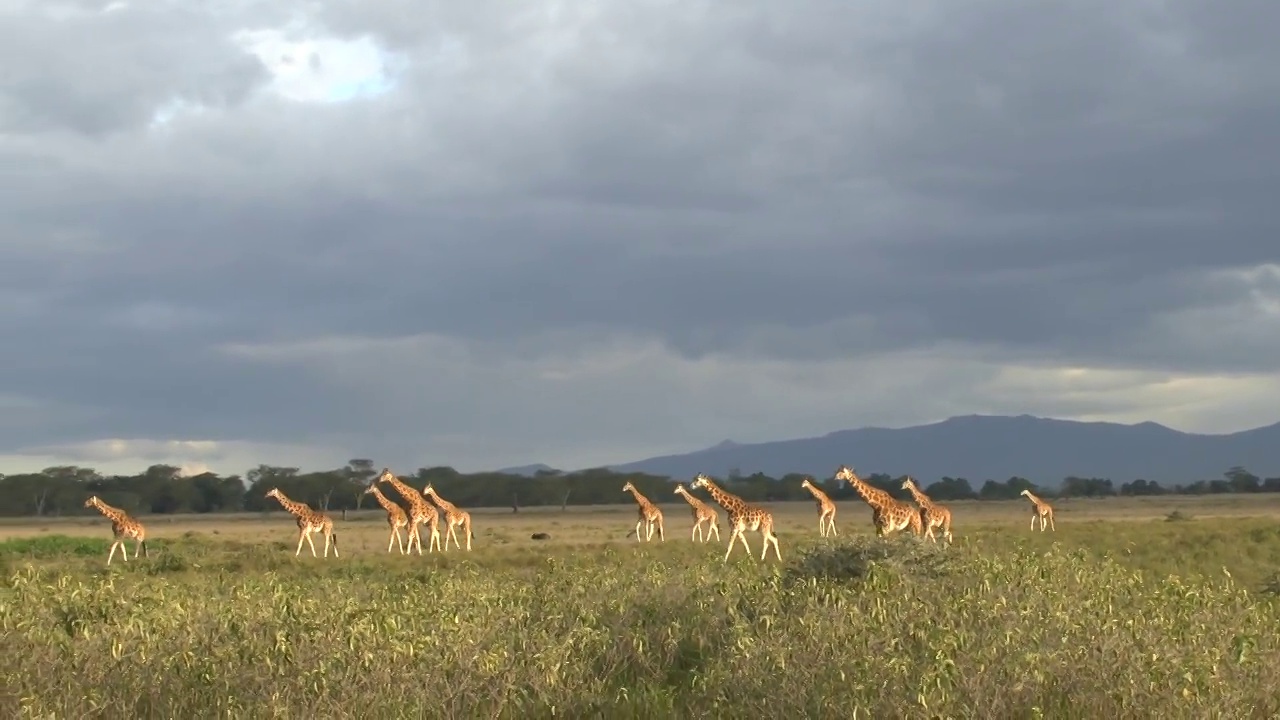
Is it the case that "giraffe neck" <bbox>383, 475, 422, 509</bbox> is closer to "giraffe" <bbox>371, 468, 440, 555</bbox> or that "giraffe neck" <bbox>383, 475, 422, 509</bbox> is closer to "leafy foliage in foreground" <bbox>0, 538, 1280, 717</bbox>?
"giraffe" <bbox>371, 468, 440, 555</bbox>

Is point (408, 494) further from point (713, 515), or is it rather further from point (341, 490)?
point (341, 490)

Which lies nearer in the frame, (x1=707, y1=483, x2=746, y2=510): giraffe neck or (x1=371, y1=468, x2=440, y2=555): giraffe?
(x1=707, y1=483, x2=746, y2=510): giraffe neck

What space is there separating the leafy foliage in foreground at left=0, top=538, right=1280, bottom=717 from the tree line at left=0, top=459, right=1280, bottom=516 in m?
85.9

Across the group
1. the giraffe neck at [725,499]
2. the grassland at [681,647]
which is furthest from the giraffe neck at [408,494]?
the grassland at [681,647]

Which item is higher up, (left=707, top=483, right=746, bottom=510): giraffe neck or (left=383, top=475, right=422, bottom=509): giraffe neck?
(left=383, top=475, right=422, bottom=509): giraffe neck

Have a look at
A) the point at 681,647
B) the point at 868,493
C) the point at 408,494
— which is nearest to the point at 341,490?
the point at 408,494

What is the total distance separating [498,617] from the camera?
15.0 m

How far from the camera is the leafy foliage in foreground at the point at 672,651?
11250 mm

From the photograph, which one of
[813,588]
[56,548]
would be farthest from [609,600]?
[56,548]

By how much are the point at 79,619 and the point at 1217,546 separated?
27655 millimetres

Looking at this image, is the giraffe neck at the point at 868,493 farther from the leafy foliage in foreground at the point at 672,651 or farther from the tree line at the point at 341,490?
the tree line at the point at 341,490

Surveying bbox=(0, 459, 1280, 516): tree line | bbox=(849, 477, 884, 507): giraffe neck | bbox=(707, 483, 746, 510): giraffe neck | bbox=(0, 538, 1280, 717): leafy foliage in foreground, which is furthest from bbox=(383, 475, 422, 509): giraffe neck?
bbox=(0, 459, 1280, 516): tree line

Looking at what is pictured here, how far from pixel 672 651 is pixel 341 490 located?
94.4m

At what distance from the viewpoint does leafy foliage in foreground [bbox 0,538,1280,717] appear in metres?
11.2
